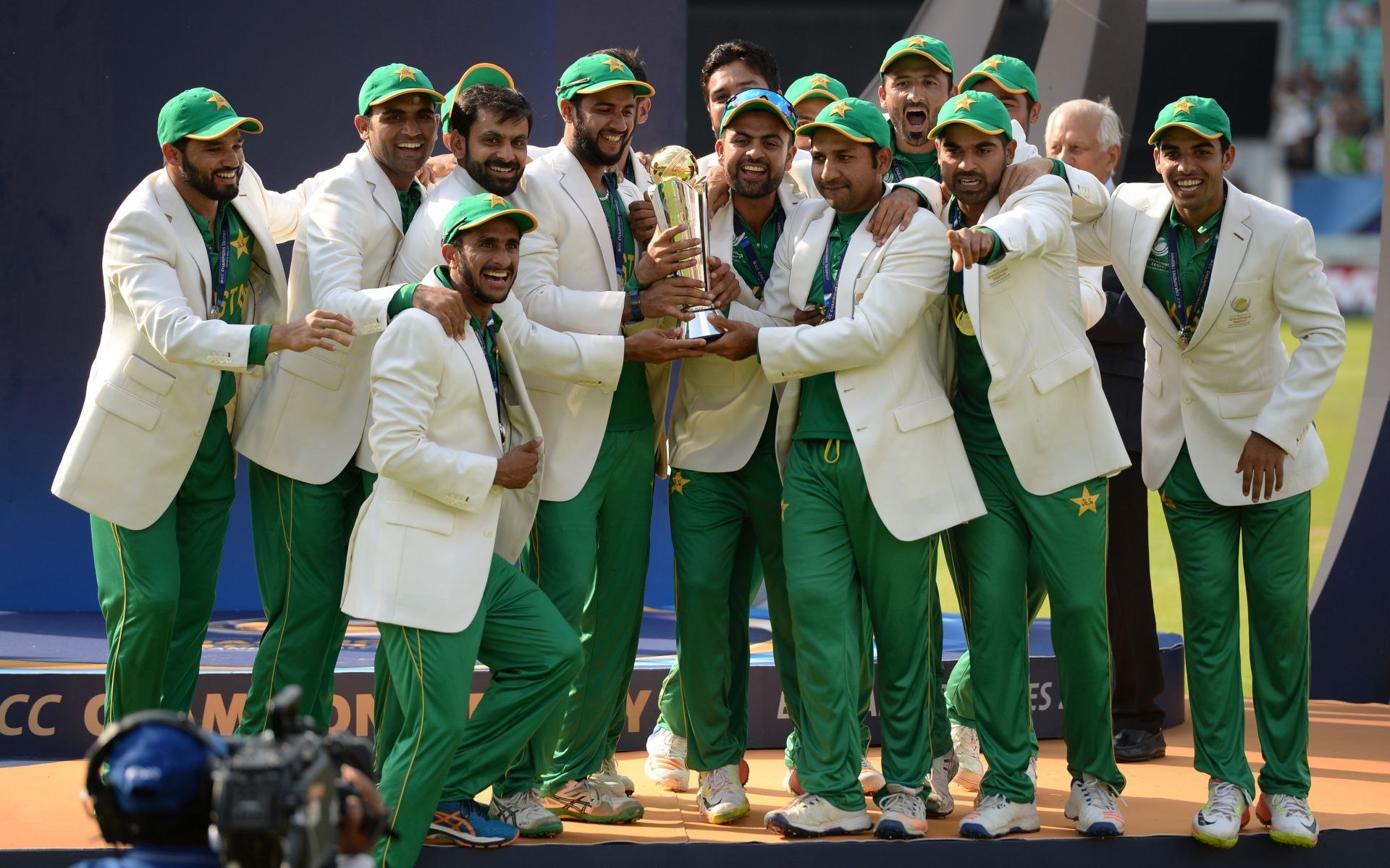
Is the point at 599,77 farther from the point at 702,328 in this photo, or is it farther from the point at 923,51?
the point at 923,51

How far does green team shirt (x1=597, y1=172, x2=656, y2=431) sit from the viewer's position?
541 cm

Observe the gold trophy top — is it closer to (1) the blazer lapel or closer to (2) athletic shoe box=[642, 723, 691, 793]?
(1) the blazer lapel

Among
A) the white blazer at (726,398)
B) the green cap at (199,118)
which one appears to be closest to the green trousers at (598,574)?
the white blazer at (726,398)

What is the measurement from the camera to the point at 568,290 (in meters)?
5.33

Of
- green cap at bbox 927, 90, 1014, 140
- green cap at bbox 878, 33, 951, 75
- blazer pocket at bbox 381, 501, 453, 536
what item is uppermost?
green cap at bbox 878, 33, 951, 75

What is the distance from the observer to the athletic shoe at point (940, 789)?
5.45 m

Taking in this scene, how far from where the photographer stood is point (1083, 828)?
5164 millimetres

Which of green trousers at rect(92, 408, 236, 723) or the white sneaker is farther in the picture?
the white sneaker

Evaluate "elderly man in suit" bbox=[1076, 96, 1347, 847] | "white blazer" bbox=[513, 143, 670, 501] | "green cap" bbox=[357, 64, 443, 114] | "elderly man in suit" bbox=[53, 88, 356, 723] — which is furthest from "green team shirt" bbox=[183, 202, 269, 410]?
"elderly man in suit" bbox=[1076, 96, 1347, 847]

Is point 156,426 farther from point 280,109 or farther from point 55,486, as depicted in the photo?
point 280,109

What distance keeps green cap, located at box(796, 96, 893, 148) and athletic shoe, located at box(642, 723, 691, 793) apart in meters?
2.25

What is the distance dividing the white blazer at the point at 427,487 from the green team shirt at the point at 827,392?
3.35ft

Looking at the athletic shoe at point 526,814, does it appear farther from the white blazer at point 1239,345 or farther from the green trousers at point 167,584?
the white blazer at point 1239,345

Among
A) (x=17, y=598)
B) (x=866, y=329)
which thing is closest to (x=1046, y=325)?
(x=866, y=329)
